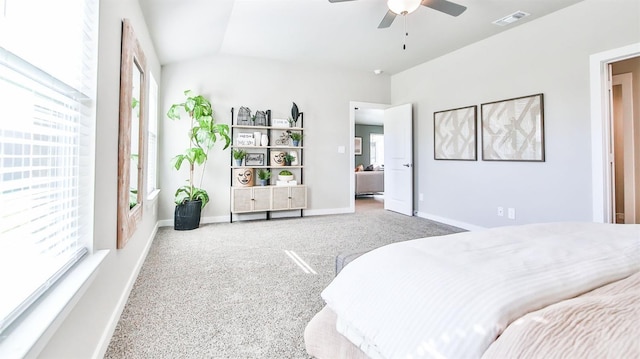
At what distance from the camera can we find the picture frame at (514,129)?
3285mm

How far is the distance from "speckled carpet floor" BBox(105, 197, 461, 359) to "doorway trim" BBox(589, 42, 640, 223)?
154cm

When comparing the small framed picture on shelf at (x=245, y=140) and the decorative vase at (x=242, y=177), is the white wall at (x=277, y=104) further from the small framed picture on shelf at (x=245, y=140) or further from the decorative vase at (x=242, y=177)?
the small framed picture on shelf at (x=245, y=140)

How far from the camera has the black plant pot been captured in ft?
12.8

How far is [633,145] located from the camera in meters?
3.74

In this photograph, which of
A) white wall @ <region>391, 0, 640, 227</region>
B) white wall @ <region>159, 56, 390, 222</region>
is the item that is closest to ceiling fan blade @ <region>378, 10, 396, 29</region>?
white wall @ <region>391, 0, 640, 227</region>

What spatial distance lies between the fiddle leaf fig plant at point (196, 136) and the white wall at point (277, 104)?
5.4 inches

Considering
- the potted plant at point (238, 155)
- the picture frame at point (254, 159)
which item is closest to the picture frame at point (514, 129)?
the picture frame at point (254, 159)

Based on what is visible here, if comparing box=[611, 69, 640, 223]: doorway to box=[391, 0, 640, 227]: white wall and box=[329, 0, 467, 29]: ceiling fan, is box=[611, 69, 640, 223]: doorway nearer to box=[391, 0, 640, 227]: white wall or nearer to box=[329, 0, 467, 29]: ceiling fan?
box=[391, 0, 640, 227]: white wall

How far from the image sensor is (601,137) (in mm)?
2805

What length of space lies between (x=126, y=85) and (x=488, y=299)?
2.18m

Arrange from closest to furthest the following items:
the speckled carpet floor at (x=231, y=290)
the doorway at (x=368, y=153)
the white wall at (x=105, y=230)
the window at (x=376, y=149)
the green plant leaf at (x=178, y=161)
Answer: the white wall at (x=105, y=230)
the speckled carpet floor at (x=231, y=290)
the green plant leaf at (x=178, y=161)
the doorway at (x=368, y=153)
the window at (x=376, y=149)

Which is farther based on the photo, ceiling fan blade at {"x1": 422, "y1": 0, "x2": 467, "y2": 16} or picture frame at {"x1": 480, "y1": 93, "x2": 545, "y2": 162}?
picture frame at {"x1": 480, "y1": 93, "x2": 545, "y2": 162}

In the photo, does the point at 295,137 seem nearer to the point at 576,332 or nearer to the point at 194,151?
the point at 194,151

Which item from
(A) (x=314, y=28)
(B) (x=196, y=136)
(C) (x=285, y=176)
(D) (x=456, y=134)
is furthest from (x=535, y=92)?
(B) (x=196, y=136)
